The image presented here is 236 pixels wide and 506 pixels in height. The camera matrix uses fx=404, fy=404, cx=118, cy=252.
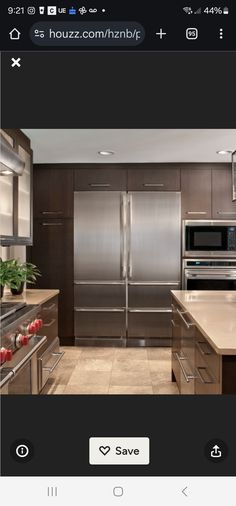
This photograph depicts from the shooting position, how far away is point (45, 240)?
3.63 meters

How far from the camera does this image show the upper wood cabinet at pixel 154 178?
3.56 m

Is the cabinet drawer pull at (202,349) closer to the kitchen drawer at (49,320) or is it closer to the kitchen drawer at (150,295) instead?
the kitchen drawer at (49,320)

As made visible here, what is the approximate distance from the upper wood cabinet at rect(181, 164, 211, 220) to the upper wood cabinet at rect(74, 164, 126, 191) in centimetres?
54

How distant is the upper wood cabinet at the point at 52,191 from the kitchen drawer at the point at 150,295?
88 centimetres

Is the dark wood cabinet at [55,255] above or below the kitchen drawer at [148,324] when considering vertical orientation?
above

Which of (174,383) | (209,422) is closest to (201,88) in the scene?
(209,422)

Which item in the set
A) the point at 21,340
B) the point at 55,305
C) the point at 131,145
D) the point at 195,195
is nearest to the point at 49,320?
the point at 55,305

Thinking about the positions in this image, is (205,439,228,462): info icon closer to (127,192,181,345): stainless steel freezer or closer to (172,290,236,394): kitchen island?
(172,290,236,394): kitchen island

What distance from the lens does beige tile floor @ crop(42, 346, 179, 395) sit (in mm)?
2416

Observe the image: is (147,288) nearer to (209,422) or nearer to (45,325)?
(45,325)

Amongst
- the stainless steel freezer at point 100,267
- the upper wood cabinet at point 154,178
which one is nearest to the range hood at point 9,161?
the stainless steel freezer at point 100,267

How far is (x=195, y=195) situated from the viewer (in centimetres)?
356

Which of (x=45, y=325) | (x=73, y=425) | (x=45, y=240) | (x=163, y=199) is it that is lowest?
(x=45, y=325)

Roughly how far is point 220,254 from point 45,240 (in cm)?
155
